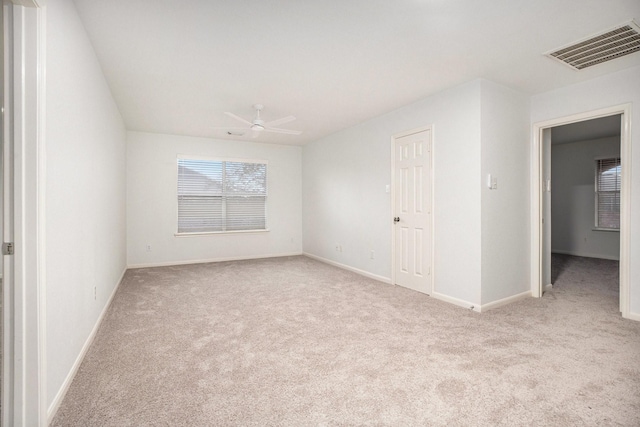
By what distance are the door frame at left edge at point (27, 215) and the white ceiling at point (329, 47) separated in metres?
0.83

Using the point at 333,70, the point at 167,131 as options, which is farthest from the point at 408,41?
the point at 167,131

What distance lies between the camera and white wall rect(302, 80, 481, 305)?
355 centimetres

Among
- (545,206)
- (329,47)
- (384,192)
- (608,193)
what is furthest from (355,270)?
(608,193)

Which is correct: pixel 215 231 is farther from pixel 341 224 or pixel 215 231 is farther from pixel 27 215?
pixel 27 215

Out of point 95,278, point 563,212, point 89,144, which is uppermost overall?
point 89,144

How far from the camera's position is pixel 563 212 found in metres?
7.28

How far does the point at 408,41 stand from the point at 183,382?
310 centimetres

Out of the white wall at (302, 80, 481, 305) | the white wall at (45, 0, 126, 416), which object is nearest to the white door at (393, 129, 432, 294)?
the white wall at (302, 80, 481, 305)

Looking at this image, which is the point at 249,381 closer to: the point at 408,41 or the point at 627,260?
the point at 408,41

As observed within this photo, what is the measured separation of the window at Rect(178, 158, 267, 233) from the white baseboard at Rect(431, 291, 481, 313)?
422cm

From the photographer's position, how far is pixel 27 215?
1.56 m

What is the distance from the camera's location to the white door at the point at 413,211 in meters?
4.07

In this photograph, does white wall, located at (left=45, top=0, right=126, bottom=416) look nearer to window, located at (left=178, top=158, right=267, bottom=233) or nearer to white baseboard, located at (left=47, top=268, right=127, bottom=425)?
white baseboard, located at (left=47, top=268, right=127, bottom=425)

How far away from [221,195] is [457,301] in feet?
16.1
